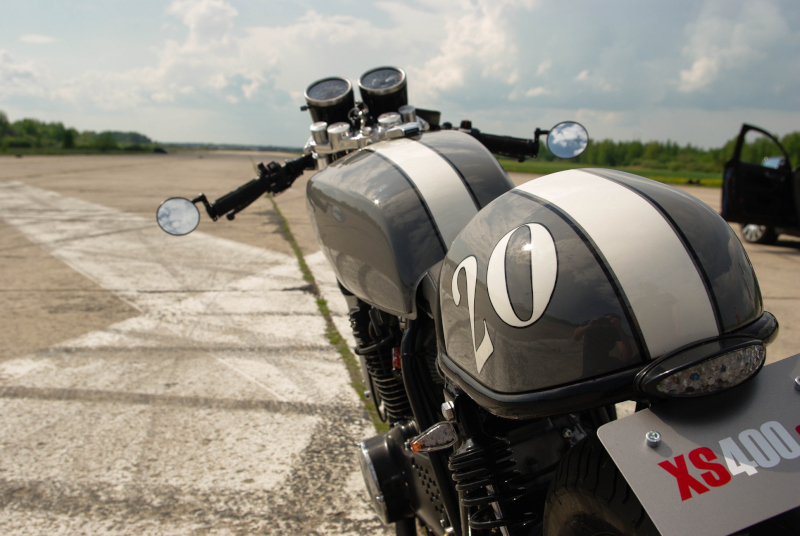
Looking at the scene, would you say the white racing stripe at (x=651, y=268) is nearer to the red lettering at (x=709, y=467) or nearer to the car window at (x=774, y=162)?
the red lettering at (x=709, y=467)

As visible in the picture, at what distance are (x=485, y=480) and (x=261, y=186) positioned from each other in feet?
5.58

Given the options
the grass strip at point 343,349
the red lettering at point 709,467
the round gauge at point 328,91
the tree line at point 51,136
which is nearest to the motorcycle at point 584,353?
the red lettering at point 709,467

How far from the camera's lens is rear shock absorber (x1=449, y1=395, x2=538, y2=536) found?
1.20 metres

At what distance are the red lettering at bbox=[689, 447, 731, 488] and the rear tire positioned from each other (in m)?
0.11

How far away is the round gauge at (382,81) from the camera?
7.69 feet

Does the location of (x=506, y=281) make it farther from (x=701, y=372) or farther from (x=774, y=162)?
(x=774, y=162)

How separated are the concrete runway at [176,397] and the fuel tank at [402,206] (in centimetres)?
104

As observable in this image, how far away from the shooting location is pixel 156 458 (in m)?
2.44

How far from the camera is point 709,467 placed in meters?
0.79

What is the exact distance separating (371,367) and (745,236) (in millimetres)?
8095

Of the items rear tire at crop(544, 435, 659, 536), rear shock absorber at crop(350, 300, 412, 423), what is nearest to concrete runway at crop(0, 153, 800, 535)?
rear shock absorber at crop(350, 300, 412, 423)

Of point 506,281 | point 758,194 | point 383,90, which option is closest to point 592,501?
point 506,281

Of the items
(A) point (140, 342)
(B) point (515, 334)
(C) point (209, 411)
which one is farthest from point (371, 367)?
(A) point (140, 342)

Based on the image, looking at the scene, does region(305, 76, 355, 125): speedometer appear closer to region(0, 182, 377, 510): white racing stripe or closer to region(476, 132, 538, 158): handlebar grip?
region(476, 132, 538, 158): handlebar grip
